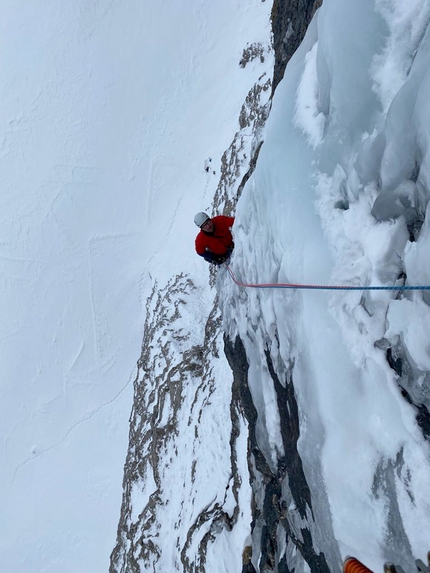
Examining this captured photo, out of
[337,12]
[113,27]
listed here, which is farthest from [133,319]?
[337,12]

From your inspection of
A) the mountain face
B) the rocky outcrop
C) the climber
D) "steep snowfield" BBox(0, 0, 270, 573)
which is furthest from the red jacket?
"steep snowfield" BBox(0, 0, 270, 573)

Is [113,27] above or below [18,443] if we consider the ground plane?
above

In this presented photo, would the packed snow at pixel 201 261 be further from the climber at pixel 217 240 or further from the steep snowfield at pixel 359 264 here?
the climber at pixel 217 240

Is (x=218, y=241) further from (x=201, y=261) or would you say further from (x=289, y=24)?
(x=201, y=261)

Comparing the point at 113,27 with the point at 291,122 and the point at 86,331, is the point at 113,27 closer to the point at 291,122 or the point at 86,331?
the point at 86,331

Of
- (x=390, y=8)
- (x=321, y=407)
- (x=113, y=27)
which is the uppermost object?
(x=113, y=27)

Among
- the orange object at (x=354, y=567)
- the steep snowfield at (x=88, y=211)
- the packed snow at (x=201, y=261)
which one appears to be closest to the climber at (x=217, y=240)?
the packed snow at (x=201, y=261)

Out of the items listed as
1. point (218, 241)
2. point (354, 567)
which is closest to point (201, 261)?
point (218, 241)
